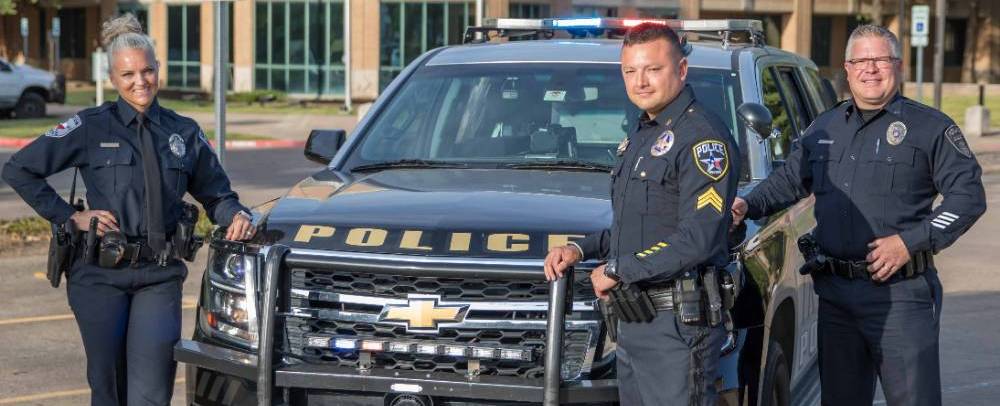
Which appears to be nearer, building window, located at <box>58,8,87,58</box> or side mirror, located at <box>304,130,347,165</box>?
side mirror, located at <box>304,130,347,165</box>

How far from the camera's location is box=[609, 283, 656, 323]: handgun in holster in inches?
167

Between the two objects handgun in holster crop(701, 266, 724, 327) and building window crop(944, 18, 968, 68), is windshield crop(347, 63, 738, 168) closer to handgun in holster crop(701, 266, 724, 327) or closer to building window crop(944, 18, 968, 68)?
handgun in holster crop(701, 266, 724, 327)

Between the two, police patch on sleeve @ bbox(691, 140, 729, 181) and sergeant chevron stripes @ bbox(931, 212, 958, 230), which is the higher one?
police patch on sleeve @ bbox(691, 140, 729, 181)

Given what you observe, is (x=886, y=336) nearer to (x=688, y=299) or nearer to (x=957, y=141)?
(x=957, y=141)

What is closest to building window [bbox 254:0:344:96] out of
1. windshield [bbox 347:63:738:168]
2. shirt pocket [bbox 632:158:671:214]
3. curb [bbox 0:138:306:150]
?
curb [bbox 0:138:306:150]

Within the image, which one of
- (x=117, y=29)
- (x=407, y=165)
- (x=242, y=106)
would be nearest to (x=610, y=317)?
(x=407, y=165)

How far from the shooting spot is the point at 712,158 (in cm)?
423

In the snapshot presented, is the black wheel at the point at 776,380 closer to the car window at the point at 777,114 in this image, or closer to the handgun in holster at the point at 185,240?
the car window at the point at 777,114

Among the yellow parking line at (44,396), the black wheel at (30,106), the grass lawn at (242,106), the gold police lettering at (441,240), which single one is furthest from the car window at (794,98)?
the grass lawn at (242,106)

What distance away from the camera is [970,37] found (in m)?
63.9

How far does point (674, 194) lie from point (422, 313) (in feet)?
3.05

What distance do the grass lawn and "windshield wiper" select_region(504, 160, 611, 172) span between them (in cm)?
3249

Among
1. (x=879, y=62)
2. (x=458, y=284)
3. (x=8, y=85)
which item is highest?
(x=879, y=62)

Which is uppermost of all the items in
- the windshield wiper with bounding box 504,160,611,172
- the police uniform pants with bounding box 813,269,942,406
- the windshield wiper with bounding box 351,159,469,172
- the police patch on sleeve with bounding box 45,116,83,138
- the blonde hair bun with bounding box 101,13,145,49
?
the blonde hair bun with bounding box 101,13,145,49
